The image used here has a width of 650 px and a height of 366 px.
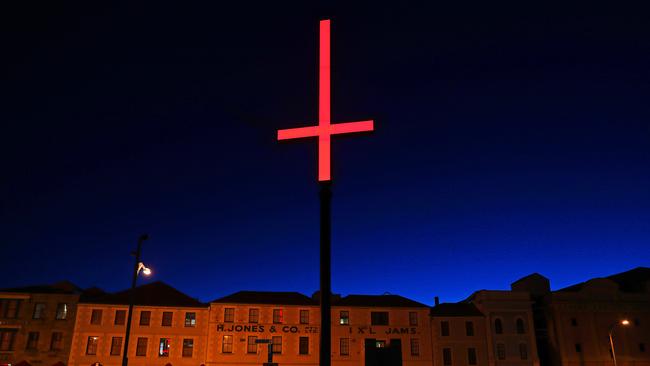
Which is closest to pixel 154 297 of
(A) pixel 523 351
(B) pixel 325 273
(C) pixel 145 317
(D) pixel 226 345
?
(C) pixel 145 317

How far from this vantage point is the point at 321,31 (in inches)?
512

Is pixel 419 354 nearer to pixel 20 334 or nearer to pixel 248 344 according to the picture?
pixel 248 344

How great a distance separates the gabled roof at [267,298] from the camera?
5334cm

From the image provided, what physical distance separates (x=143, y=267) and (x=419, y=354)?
37.6m

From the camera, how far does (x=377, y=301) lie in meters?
55.9

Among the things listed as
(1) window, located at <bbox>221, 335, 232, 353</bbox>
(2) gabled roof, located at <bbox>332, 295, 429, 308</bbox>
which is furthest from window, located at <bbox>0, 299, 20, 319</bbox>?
(2) gabled roof, located at <bbox>332, 295, 429, 308</bbox>

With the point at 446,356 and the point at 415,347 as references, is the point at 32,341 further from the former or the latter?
the point at 446,356

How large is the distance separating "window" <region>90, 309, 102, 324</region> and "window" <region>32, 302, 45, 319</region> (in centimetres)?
503

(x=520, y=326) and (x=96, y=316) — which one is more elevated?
(x=96, y=316)

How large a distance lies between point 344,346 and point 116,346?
932 inches

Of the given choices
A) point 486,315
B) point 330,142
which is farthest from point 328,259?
point 486,315

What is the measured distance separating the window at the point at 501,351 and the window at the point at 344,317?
16.9 m

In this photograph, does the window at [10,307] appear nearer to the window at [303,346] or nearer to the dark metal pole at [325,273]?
the window at [303,346]

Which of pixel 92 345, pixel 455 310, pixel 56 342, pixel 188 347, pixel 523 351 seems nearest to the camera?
pixel 56 342
